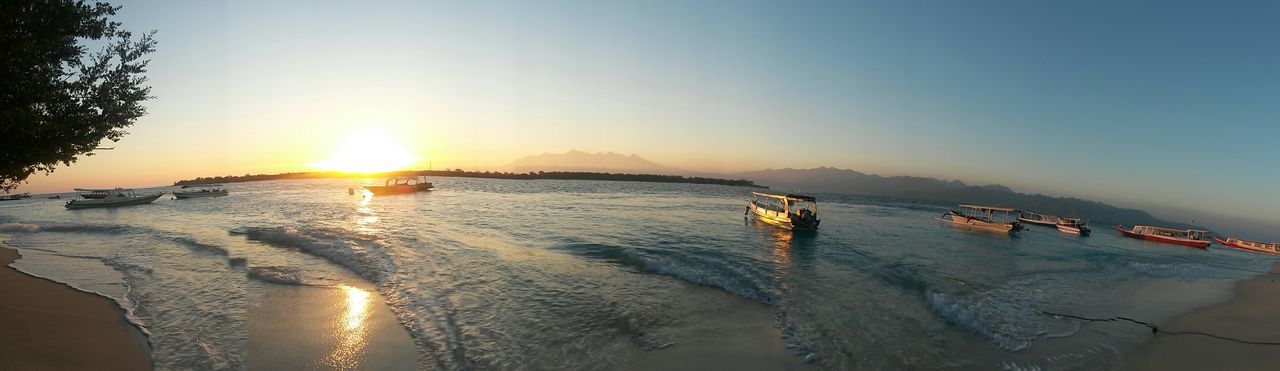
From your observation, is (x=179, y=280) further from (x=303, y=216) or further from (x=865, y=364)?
(x=303, y=216)

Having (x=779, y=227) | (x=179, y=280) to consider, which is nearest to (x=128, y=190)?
(x=179, y=280)

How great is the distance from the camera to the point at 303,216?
33344 mm

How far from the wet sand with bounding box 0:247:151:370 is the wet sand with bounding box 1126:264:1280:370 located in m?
19.3

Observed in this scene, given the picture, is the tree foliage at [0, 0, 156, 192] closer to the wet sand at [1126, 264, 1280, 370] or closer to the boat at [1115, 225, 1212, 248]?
the wet sand at [1126, 264, 1280, 370]

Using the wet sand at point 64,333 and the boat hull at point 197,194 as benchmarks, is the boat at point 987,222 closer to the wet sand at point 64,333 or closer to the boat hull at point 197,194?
the wet sand at point 64,333

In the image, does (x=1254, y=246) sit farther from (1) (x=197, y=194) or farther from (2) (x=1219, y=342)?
(1) (x=197, y=194)

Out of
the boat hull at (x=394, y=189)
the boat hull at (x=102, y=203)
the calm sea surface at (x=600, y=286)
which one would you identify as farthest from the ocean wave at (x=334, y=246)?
the boat hull at (x=394, y=189)

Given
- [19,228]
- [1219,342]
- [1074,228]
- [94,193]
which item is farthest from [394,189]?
[1074,228]

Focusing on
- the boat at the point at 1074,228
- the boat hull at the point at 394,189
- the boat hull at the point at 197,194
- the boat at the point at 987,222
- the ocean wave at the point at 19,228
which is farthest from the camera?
the boat hull at the point at 394,189

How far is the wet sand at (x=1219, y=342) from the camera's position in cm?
981

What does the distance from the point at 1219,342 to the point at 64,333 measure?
82.8 ft

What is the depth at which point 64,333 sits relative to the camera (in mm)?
8672

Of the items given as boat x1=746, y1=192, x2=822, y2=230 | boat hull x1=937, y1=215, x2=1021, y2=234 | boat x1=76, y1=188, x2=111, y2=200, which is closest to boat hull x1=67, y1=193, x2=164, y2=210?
boat x1=76, y1=188, x2=111, y2=200

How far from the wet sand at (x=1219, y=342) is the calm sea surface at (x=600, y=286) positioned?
1.76ft
